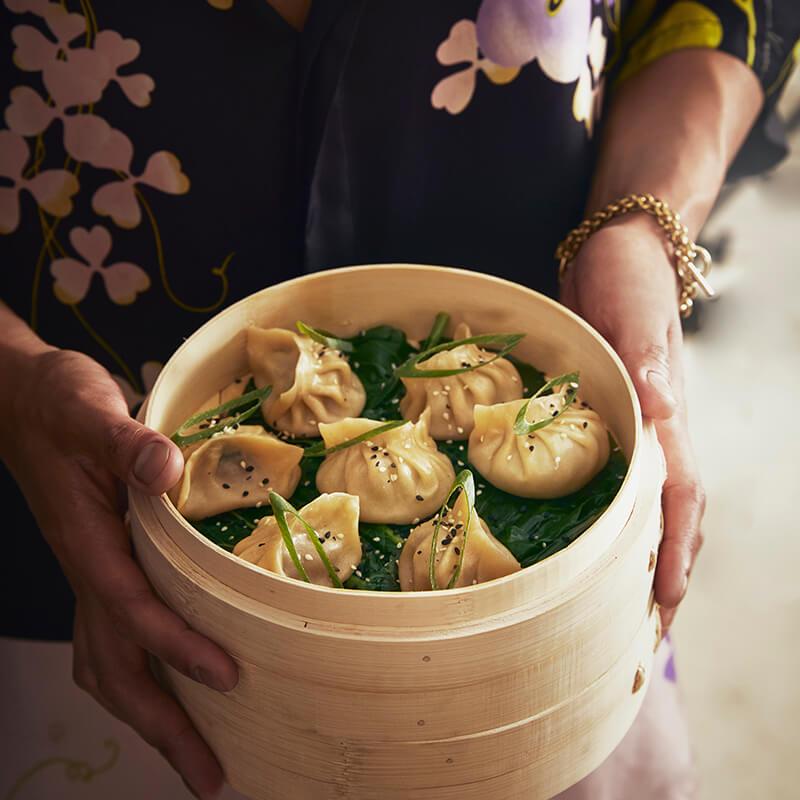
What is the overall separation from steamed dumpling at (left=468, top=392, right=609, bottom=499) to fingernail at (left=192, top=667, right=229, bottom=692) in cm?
44

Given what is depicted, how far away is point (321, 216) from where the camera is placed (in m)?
1.59

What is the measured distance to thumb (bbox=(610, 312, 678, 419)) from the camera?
1288 millimetres

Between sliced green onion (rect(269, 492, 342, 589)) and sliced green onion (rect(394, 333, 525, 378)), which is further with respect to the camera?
sliced green onion (rect(394, 333, 525, 378))

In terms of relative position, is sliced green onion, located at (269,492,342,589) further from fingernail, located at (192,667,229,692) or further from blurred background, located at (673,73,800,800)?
blurred background, located at (673,73,800,800)

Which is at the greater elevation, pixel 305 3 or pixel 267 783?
pixel 305 3

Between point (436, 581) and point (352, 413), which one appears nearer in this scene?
point (436, 581)

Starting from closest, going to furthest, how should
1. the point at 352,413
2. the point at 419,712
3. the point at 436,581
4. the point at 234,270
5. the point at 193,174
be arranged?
the point at 419,712
the point at 436,581
the point at 352,413
the point at 193,174
the point at 234,270

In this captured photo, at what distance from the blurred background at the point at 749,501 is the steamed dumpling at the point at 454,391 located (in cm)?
152

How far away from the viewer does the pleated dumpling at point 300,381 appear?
4.69 ft

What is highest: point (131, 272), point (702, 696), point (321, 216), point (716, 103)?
point (716, 103)

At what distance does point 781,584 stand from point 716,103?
61.1 inches

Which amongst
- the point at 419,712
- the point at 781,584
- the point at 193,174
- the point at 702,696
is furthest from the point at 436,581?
the point at 781,584

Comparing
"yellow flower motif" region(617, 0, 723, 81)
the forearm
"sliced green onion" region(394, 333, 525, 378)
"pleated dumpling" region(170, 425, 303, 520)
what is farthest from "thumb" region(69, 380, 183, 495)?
"yellow flower motif" region(617, 0, 723, 81)

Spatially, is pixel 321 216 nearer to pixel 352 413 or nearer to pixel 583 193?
pixel 352 413
